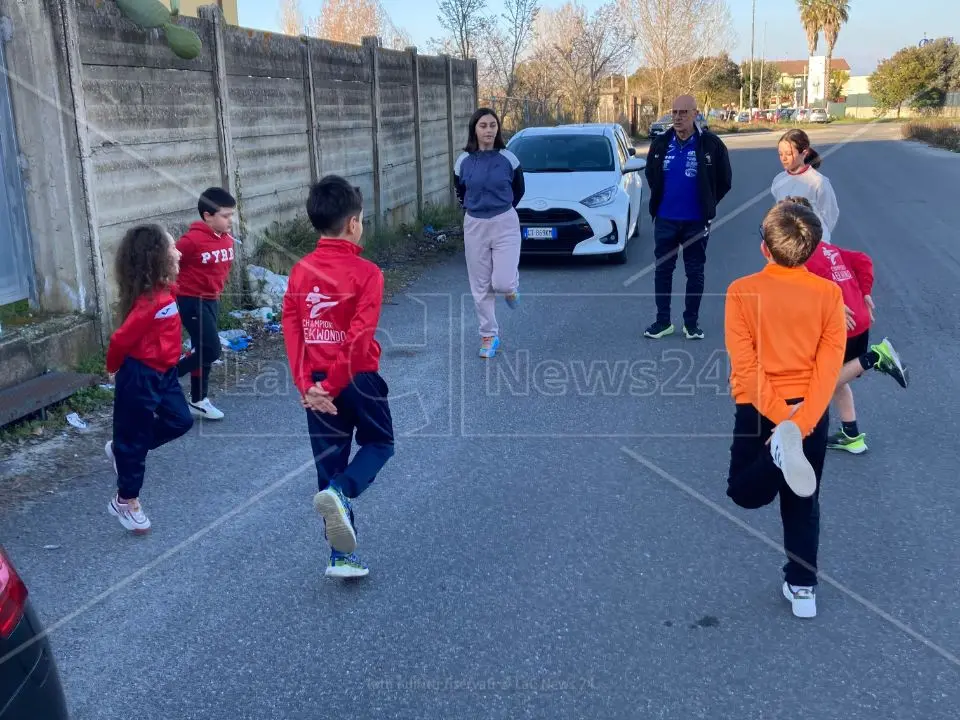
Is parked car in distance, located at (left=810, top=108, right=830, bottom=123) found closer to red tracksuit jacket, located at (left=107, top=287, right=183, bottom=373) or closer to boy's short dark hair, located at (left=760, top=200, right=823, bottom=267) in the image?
boy's short dark hair, located at (left=760, top=200, right=823, bottom=267)

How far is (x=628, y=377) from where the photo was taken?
712 centimetres

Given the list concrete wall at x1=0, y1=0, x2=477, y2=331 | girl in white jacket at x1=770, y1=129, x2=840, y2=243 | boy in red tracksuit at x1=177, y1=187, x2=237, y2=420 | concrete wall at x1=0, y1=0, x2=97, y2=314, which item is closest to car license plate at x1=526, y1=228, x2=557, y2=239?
concrete wall at x1=0, y1=0, x2=477, y2=331

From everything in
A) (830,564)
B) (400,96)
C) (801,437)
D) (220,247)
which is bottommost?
(830,564)

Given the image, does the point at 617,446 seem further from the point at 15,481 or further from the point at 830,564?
the point at 15,481

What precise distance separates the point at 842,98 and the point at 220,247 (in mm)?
102378

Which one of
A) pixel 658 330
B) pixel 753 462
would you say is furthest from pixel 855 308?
pixel 658 330

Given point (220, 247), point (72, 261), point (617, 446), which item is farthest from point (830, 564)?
point (72, 261)

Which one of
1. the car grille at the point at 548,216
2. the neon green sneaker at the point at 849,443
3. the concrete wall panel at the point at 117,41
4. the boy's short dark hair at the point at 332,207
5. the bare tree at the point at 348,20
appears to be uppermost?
the bare tree at the point at 348,20

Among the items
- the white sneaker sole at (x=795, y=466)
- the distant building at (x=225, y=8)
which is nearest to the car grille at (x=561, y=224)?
the white sneaker sole at (x=795, y=466)

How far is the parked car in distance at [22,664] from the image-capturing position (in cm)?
204

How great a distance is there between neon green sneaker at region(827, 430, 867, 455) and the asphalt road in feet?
0.19

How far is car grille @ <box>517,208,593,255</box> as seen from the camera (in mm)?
11250

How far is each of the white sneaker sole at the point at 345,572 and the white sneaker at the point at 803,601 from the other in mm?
1761

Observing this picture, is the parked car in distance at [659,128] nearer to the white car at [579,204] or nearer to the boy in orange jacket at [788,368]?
the white car at [579,204]
